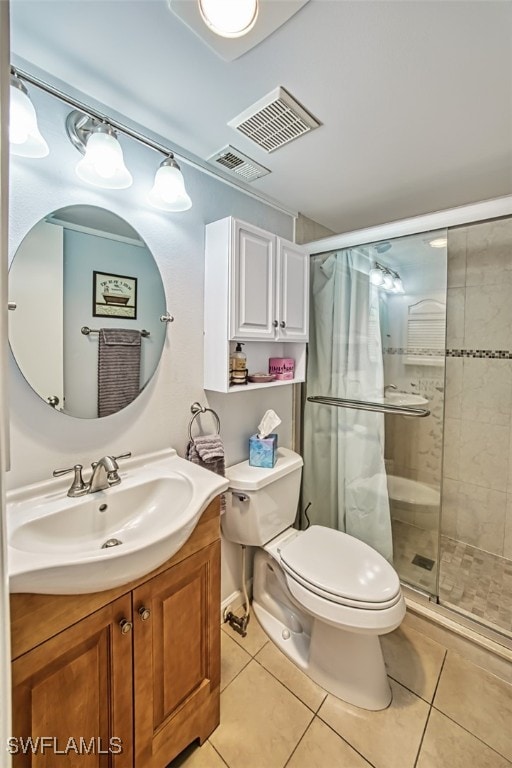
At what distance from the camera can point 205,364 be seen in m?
1.47

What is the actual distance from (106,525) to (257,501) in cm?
65

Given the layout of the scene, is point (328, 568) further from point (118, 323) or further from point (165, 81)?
point (165, 81)

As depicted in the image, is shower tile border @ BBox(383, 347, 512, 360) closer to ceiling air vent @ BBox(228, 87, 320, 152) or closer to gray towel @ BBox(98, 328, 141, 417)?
ceiling air vent @ BBox(228, 87, 320, 152)

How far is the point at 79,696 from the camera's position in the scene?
0.79m

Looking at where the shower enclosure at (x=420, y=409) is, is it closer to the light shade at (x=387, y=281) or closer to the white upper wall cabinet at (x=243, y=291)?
the light shade at (x=387, y=281)

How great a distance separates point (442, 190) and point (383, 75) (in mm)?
876

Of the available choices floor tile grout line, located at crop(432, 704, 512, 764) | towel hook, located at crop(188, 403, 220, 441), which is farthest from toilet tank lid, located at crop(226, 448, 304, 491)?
floor tile grout line, located at crop(432, 704, 512, 764)

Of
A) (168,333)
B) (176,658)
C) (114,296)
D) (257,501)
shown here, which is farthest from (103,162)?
(176,658)

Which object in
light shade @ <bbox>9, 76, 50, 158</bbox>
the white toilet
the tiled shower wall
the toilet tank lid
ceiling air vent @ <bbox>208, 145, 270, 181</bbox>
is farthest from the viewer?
the tiled shower wall

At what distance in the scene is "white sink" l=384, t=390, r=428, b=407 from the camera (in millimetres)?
1681

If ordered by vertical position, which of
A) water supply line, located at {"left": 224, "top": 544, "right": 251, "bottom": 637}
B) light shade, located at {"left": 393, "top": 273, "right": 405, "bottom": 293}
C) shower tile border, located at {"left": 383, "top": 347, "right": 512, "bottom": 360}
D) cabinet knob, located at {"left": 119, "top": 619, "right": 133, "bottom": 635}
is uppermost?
light shade, located at {"left": 393, "top": 273, "right": 405, "bottom": 293}

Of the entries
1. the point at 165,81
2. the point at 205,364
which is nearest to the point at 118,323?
the point at 205,364

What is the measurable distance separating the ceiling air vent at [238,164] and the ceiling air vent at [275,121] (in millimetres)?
114

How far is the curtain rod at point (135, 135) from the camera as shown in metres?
0.90
